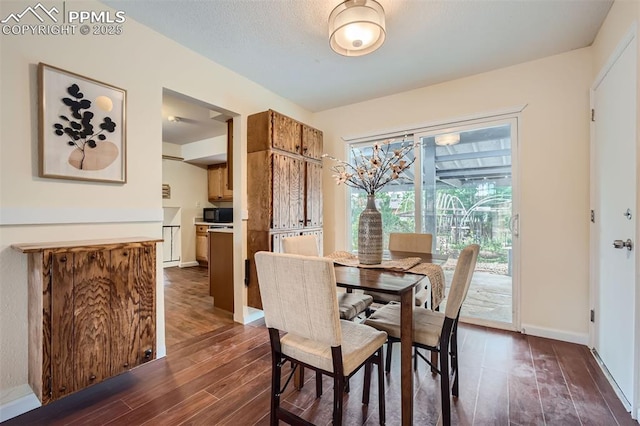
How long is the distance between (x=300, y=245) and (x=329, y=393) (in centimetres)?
103

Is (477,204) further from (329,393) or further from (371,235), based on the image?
(329,393)

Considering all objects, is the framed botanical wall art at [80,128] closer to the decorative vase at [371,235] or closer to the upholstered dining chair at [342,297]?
the upholstered dining chair at [342,297]

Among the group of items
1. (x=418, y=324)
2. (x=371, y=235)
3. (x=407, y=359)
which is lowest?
(x=407, y=359)

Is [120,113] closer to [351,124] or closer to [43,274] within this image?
[43,274]

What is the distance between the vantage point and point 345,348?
1330 mm

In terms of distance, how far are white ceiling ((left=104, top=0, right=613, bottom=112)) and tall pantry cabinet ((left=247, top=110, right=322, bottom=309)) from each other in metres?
0.58

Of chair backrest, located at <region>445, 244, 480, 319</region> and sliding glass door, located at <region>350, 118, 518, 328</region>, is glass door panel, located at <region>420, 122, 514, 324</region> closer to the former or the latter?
sliding glass door, located at <region>350, 118, 518, 328</region>

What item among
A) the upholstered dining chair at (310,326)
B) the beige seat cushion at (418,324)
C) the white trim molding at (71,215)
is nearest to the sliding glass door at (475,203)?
the beige seat cushion at (418,324)

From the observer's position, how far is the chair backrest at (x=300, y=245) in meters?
2.16

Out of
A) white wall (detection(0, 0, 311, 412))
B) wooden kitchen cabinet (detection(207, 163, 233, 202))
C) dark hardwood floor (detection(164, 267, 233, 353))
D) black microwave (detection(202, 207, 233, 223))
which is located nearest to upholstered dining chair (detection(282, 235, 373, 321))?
white wall (detection(0, 0, 311, 412))

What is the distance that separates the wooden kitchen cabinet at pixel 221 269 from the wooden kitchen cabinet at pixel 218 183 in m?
2.81

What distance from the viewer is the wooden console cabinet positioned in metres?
1.51

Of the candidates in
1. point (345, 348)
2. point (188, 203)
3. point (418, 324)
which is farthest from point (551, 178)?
point (188, 203)

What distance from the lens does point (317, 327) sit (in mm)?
1216
